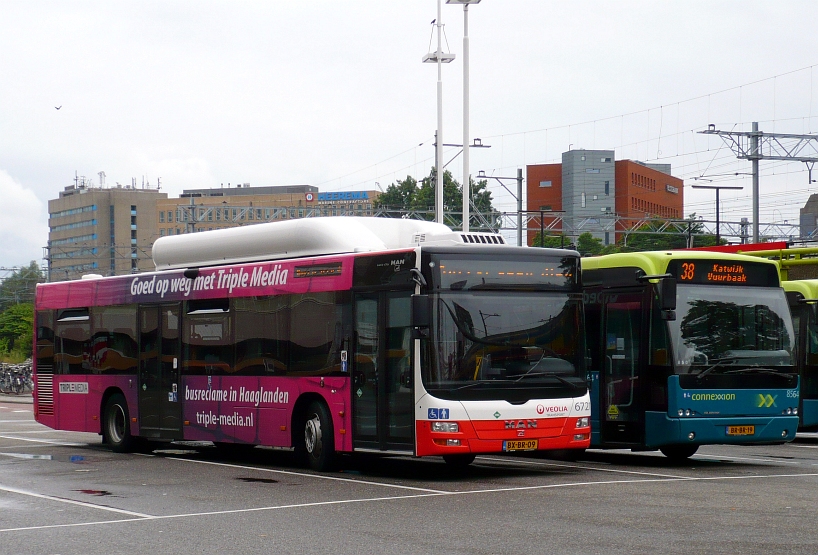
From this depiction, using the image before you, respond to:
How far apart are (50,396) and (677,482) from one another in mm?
12839

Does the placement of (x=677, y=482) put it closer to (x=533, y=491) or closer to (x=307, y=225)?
(x=533, y=491)

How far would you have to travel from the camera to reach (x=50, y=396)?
901 inches

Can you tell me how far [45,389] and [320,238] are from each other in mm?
8458

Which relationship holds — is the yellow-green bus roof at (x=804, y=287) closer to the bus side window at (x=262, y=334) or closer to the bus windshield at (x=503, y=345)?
the bus windshield at (x=503, y=345)

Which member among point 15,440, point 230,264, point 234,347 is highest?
point 230,264

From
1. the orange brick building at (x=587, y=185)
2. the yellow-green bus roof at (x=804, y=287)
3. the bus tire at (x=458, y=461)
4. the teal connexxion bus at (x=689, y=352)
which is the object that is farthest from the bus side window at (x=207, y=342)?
the orange brick building at (x=587, y=185)

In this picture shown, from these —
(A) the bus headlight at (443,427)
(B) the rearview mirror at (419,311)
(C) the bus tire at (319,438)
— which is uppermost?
(B) the rearview mirror at (419,311)

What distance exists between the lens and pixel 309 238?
681 inches

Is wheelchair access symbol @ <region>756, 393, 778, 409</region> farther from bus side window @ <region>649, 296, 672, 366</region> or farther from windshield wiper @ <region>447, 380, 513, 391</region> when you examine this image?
windshield wiper @ <region>447, 380, 513, 391</region>

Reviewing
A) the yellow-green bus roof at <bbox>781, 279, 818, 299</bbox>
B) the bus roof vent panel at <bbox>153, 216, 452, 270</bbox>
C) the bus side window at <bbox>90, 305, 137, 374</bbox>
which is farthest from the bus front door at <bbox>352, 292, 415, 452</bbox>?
the yellow-green bus roof at <bbox>781, 279, 818, 299</bbox>

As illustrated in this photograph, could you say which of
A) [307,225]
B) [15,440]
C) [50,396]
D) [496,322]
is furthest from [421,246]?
[15,440]

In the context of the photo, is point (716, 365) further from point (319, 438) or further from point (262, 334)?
point (262, 334)

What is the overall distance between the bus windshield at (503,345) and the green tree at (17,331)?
67.7 m

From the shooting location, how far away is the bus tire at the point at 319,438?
53.1 feet
